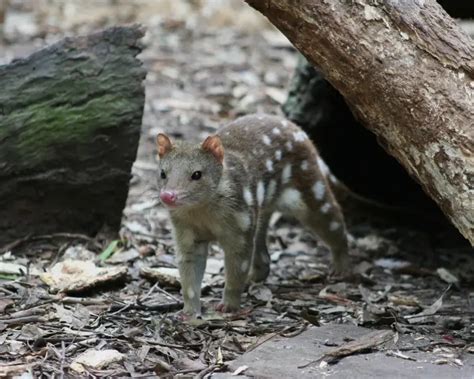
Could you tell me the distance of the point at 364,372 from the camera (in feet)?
13.8

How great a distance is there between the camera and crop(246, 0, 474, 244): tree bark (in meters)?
4.56

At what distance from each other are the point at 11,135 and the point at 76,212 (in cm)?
78

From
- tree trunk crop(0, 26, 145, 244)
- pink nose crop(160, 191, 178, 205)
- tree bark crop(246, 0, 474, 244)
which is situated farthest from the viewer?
tree trunk crop(0, 26, 145, 244)

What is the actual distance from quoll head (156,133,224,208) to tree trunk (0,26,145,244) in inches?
36.4

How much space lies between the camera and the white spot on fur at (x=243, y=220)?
5516 mm

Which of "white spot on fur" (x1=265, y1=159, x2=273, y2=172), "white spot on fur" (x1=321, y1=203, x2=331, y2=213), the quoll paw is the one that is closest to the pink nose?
the quoll paw

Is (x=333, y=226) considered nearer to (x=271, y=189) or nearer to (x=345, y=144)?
(x=271, y=189)

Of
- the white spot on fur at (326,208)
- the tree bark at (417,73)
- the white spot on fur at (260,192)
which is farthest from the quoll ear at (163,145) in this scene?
the white spot on fur at (326,208)

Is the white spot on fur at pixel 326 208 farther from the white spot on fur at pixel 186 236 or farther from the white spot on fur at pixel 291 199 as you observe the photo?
the white spot on fur at pixel 186 236

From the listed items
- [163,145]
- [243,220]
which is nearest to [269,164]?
[243,220]

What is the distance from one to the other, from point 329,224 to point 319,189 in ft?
0.97

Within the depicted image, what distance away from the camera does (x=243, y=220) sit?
554cm

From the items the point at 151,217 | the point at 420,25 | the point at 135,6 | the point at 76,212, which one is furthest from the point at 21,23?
the point at 420,25

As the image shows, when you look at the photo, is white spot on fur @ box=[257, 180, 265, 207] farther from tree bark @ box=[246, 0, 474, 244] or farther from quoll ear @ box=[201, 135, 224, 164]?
tree bark @ box=[246, 0, 474, 244]
